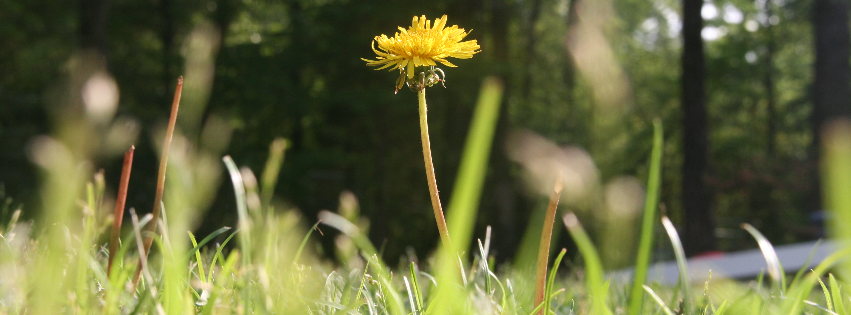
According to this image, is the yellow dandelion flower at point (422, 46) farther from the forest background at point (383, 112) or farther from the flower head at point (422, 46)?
the forest background at point (383, 112)

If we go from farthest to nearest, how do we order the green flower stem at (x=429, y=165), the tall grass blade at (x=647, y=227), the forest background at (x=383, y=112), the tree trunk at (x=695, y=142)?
the forest background at (x=383, y=112)
the tree trunk at (x=695, y=142)
the green flower stem at (x=429, y=165)
the tall grass blade at (x=647, y=227)

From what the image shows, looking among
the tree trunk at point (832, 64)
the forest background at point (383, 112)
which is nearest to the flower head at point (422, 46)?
the forest background at point (383, 112)

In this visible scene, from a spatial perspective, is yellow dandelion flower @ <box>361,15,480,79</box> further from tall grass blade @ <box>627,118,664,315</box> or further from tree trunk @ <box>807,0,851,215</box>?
tree trunk @ <box>807,0,851,215</box>

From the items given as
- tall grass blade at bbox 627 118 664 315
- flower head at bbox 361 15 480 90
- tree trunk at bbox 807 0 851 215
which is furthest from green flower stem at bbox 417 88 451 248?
tree trunk at bbox 807 0 851 215

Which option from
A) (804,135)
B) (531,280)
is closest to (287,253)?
(531,280)

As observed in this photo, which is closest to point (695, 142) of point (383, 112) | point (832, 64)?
point (832, 64)

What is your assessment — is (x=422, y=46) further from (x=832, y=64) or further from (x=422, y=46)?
(x=832, y=64)

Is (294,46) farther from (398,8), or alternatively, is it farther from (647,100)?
(647,100)
